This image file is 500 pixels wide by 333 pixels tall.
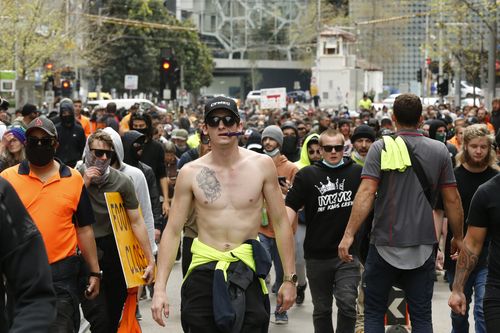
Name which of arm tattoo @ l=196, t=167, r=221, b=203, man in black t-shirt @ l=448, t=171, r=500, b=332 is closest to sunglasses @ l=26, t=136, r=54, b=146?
arm tattoo @ l=196, t=167, r=221, b=203

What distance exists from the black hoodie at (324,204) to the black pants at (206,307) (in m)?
2.30

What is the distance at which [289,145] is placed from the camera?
608 inches

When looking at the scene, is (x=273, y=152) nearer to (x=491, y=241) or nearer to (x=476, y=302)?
(x=476, y=302)

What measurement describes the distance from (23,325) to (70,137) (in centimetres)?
1314

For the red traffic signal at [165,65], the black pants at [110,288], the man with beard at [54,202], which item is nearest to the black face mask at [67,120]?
the black pants at [110,288]

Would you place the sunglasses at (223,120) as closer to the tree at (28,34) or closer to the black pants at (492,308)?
the black pants at (492,308)

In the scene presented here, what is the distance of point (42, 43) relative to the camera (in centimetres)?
4378

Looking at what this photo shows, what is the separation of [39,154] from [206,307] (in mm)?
1354

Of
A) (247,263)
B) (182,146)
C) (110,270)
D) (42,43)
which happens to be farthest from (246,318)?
(42,43)

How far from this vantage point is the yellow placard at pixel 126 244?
790 cm

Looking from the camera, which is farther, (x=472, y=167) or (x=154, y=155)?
(x=154, y=155)

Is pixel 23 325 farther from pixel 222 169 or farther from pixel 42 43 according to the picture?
pixel 42 43

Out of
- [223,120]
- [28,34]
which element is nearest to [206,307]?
[223,120]

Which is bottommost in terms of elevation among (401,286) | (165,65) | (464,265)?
(401,286)
